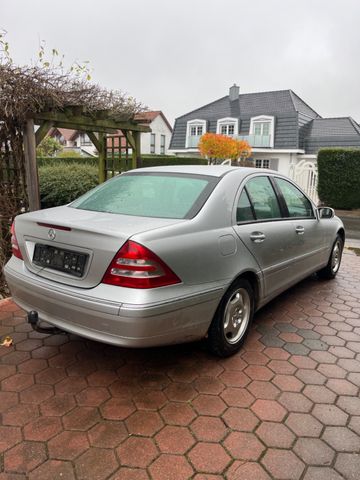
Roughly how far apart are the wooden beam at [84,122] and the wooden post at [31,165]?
20 centimetres

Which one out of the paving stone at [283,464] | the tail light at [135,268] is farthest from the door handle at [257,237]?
the paving stone at [283,464]

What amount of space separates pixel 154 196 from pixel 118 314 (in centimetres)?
115

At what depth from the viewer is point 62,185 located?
7.16 m

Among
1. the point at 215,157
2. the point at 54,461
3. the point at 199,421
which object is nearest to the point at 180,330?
the point at 199,421

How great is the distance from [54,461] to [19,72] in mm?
4010

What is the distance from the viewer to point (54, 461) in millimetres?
1932

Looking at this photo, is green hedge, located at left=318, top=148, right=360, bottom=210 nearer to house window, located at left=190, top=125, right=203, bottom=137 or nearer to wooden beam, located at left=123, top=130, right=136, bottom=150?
wooden beam, located at left=123, top=130, right=136, bottom=150

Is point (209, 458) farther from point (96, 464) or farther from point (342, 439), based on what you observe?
point (342, 439)

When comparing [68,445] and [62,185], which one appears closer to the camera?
[68,445]

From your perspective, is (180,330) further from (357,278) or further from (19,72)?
(357,278)

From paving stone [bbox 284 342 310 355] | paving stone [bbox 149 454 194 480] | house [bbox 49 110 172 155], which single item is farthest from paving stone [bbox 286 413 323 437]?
house [bbox 49 110 172 155]

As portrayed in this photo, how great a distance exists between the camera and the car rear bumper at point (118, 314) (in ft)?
7.14

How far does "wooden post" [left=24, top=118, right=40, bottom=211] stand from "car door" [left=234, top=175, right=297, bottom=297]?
9.53ft

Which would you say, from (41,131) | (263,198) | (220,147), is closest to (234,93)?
(220,147)
